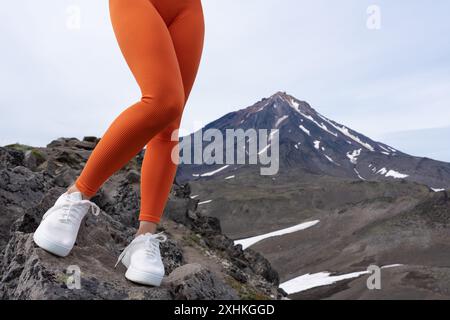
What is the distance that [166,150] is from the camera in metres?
4.01

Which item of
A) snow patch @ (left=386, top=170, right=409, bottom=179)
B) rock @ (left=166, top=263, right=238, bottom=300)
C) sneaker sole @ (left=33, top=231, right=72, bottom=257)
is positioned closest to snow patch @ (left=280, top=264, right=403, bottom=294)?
rock @ (left=166, top=263, right=238, bottom=300)

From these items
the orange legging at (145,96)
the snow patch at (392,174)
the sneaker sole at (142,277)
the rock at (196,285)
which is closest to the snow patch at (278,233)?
the rock at (196,285)

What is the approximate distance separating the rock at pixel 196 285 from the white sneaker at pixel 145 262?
12.3 inches

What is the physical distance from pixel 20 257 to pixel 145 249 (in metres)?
1.14

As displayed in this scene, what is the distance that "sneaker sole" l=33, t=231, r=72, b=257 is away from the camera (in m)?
3.72

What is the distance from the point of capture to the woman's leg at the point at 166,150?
156 inches

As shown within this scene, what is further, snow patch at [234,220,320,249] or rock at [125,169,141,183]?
snow patch at [234,220,320,249]

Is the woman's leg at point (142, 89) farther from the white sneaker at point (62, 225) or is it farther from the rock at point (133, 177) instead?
the rock at point (133, 177)

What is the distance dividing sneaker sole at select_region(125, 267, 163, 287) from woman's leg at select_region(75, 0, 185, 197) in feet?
2.60

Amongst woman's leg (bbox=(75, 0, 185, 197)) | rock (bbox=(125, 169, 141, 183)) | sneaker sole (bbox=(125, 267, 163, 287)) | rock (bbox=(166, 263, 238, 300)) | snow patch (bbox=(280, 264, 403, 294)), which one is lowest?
snow patch (bbox=(280, 264, 403, 294))

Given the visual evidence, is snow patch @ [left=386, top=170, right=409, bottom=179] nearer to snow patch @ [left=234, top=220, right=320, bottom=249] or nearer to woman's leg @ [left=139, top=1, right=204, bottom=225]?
snow patch @ [left=234, top=220, right=320, bottom=249]

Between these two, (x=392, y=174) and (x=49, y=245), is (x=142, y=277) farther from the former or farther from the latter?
(x=392, y=174)
